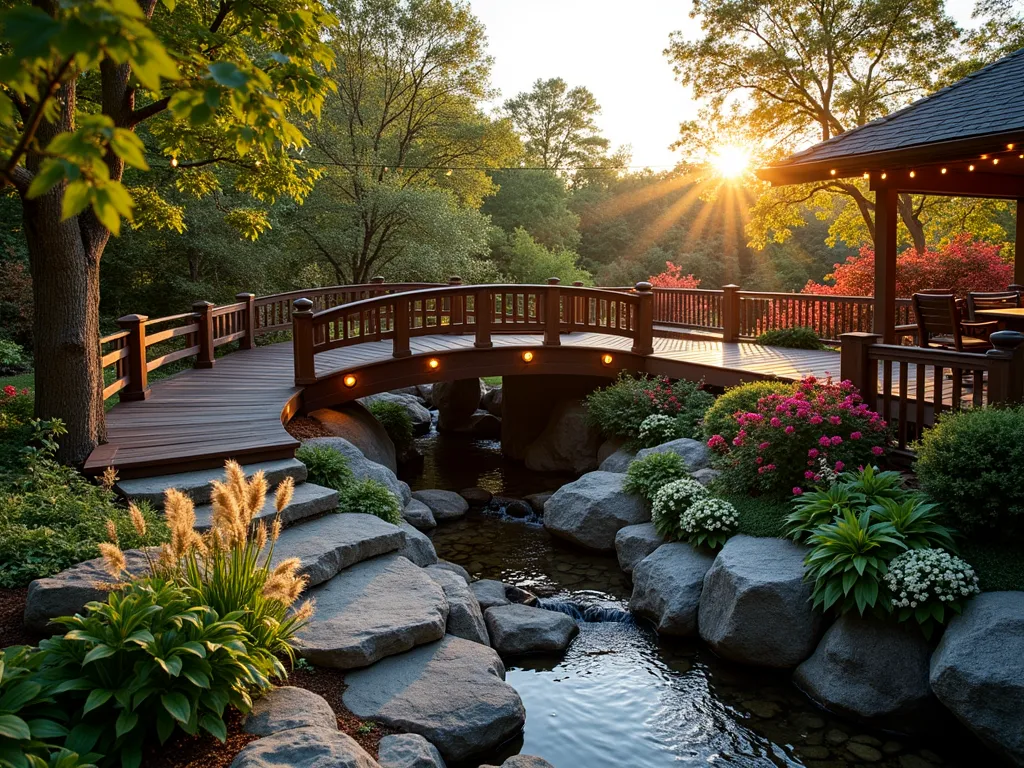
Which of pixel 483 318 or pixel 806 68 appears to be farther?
pixel 806 68

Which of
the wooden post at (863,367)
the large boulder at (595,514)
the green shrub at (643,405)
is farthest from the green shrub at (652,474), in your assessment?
the wooden post at (863,367)

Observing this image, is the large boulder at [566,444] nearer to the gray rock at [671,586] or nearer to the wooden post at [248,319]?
the gray rock at [671,586]

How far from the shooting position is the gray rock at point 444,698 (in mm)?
4758

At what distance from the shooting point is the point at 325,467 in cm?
785

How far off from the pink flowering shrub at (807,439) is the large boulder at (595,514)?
4.60ft

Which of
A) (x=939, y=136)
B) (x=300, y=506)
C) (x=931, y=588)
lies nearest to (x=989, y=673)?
(x=931, y=588)

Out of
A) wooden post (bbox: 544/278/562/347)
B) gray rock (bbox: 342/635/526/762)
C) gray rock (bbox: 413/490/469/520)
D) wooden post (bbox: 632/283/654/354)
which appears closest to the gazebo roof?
wooden post (bbox: 632/283/654/354)

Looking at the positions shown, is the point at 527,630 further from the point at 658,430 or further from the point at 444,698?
the point at 658,430

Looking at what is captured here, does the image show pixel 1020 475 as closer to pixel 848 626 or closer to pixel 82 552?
pixel 848 626

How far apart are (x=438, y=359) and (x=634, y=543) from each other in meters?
4.52

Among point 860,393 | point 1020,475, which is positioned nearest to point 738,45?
point 860,393

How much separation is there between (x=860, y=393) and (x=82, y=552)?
23.0ft

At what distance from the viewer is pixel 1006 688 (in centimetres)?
496

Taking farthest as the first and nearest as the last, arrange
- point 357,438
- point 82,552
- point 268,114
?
1. point 357,438
2. point 82,552
3. point 268,114
